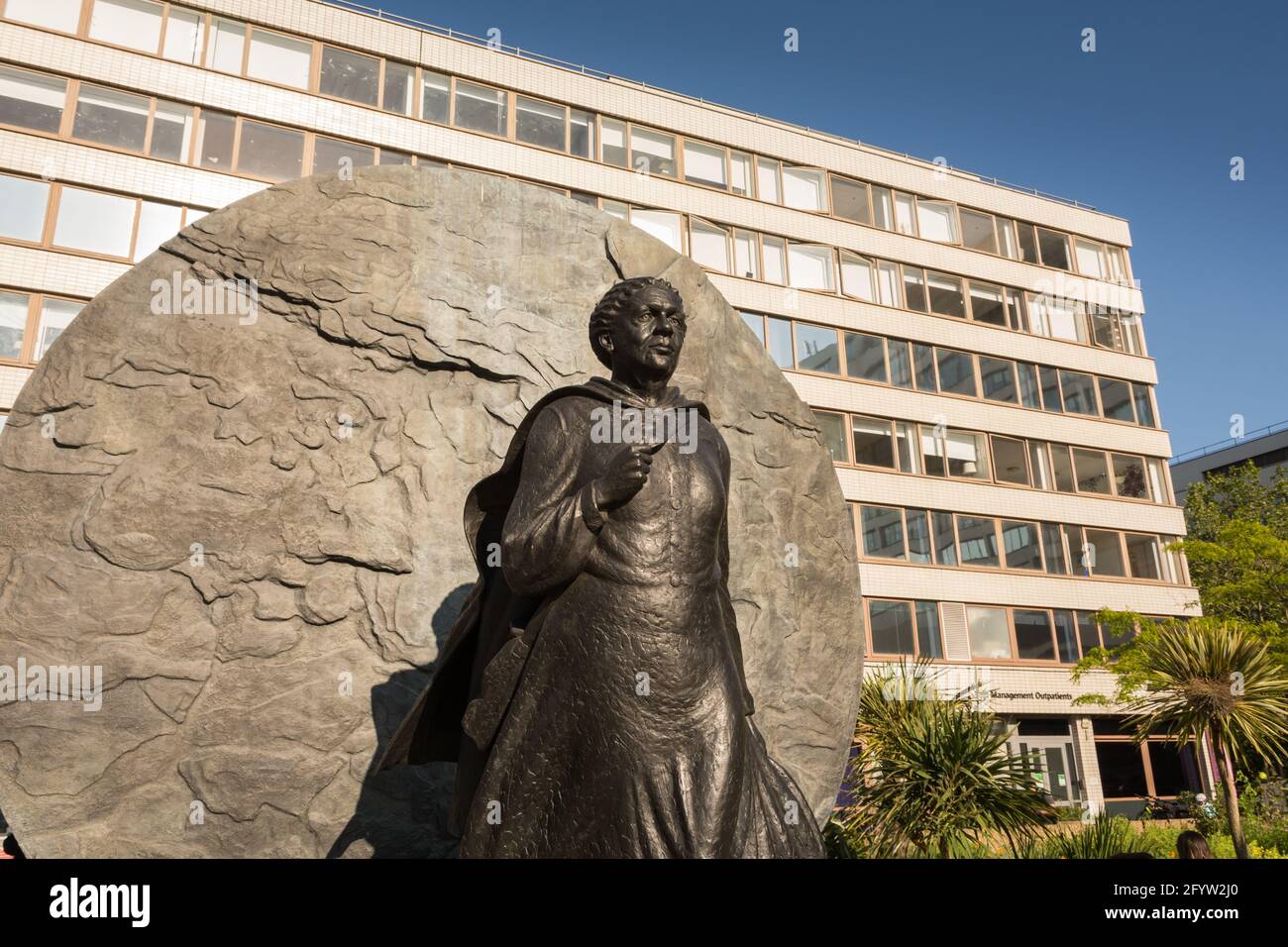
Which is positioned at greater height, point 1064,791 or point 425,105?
point 425,105

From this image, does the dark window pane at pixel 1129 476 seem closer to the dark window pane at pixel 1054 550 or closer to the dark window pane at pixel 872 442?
the dark window pane at pixel 1054 550

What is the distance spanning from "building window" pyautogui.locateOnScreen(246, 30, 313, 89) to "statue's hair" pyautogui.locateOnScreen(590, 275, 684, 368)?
2057cm

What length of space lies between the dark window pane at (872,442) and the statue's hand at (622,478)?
2336 centimetres

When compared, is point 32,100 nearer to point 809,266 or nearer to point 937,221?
point 809,266

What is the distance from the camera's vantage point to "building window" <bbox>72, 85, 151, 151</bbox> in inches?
763

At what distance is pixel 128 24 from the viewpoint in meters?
19.8

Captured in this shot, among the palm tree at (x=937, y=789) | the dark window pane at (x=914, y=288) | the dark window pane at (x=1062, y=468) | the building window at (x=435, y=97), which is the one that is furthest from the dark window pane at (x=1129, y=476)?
the building window at (x=435, y=97)

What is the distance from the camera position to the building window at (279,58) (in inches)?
823

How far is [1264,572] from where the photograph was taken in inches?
906

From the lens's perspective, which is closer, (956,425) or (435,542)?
(435,542)

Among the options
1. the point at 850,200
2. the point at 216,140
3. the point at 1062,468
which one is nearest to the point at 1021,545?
the point at 1062,468
